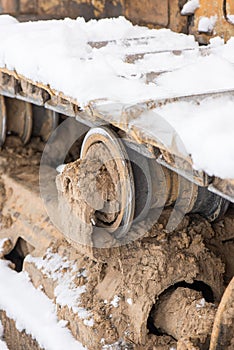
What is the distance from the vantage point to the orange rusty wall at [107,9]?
4090 millimetres

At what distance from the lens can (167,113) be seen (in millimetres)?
2566

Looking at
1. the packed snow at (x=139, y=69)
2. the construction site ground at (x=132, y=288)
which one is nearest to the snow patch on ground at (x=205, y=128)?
the packed snow at (x=139, y=69)

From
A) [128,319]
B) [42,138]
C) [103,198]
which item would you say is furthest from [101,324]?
[42,138]

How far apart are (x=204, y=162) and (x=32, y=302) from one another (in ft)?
5.29

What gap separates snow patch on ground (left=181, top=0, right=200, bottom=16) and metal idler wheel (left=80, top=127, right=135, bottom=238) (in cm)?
106

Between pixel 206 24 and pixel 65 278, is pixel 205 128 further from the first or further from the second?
pixel 206 24

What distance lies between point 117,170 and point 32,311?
876 millimetres

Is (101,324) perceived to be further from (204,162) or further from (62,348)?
(204,162)

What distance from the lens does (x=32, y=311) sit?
11.6ft

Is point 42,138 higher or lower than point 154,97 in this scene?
lower

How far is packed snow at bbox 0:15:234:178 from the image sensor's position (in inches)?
94.7

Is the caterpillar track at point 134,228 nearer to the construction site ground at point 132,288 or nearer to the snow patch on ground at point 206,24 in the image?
the construction site ground at point 132,288

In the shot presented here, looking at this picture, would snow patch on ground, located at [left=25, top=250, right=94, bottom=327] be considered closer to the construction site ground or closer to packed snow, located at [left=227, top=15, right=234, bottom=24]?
the construction site ground

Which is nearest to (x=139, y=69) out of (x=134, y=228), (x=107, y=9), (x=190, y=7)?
(x=134, y=228)
